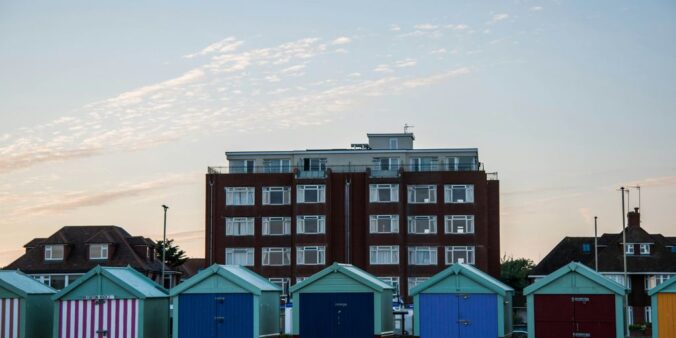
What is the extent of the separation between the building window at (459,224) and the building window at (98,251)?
1148 inches

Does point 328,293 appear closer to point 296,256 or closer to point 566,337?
point 566,337

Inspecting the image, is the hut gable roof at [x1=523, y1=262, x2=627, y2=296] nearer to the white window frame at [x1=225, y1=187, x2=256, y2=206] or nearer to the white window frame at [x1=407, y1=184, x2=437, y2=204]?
the white window frame at [x1=407, y1=184, x2=437, y2=204]

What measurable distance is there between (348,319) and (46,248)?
193ft

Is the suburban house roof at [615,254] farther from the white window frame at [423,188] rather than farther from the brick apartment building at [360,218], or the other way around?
the white window frame at [423,188]

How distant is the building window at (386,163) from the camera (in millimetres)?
102438

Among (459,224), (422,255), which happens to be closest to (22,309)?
(422,255)

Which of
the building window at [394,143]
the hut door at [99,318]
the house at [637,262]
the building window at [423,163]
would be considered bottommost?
the hut door at [99,318]

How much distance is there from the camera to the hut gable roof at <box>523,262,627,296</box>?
46.4m

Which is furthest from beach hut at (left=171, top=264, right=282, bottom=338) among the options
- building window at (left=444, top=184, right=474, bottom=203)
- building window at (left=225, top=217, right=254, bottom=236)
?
building window at (left=225, top=217, right=254, bottom=236)

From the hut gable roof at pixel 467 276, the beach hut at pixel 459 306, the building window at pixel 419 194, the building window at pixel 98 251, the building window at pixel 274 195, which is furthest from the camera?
the building window at pixel 98 251

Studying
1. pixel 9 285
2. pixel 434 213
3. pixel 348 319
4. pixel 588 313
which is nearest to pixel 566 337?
pixel 588 313

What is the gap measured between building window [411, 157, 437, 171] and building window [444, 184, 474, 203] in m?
3.35

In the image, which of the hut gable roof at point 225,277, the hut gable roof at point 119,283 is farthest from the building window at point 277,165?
the hut gable roof at point 225,277

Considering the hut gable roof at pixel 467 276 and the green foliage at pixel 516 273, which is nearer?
the hut gable roof at pixel 467 276
